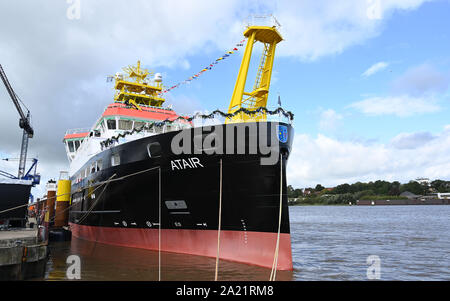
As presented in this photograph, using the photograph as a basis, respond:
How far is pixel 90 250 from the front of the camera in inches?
605

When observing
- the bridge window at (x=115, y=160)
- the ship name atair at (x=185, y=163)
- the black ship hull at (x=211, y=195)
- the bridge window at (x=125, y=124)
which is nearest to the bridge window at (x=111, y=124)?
the bridge window at (x=125, y=124)

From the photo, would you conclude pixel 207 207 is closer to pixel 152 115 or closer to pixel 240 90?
A: pixel 240 90

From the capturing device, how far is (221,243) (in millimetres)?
11375

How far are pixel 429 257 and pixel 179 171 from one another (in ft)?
39.2

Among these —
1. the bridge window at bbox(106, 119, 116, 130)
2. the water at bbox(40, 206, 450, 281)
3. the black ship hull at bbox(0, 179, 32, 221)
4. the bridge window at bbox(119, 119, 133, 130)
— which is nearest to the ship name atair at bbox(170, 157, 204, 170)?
the water at bbox(40, 206, 450, 281)

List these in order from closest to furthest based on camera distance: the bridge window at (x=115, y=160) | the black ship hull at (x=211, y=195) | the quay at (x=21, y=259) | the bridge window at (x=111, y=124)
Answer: the quay at (x=21, y=259)
the black ship hull at (x=211, y=195)
the bridge window at (x=115, y=160)
the bridge window at (x=111, y=124)


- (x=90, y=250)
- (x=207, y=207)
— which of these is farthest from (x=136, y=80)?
(x=207, y=207)

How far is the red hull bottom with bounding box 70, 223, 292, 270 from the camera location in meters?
10.6

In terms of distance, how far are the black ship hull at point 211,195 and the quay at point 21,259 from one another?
13.2 ft

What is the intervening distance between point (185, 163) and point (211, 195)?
1.49m

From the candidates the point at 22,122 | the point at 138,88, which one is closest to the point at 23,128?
the point at 22,122

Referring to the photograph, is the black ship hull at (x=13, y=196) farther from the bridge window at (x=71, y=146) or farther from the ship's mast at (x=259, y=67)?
the ship's mast at (x=259, y=67)

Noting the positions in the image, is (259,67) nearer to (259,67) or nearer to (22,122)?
(259,67)

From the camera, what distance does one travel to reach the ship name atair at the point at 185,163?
11469 millimetres
